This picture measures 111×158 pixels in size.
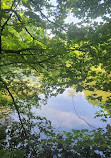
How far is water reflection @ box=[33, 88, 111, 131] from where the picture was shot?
23.1 feet

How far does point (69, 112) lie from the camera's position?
8898 mm

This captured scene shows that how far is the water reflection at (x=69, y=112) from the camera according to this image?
704 cm

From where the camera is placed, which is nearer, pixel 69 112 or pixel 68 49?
pixel 68 49

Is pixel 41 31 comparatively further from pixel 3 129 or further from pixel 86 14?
pixel 3 129

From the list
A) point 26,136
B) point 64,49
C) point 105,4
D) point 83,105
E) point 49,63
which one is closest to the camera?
point 105,4

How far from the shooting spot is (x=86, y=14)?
3305 mm

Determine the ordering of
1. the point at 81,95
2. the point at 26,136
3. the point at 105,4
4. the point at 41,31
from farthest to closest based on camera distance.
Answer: the point at 81,95 < the point at 26,136 < the point at 41,31 < the point at 105,4

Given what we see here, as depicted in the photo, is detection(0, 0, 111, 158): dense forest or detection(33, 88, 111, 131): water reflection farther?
detection(33, 88, 111, 131): water reflection

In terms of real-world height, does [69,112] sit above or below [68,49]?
above

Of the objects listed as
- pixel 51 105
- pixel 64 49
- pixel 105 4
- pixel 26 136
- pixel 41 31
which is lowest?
pixel 26 136

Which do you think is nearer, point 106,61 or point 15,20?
point 106,61

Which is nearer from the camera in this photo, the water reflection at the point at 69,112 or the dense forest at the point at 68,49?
the dense forest at the point at 68,49

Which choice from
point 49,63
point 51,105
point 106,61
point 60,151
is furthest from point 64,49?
point 51,105

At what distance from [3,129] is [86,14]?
221 inches
